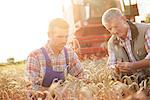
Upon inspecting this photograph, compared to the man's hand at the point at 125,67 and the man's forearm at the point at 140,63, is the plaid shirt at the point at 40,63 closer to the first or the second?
the man's hand at the point at 125,67

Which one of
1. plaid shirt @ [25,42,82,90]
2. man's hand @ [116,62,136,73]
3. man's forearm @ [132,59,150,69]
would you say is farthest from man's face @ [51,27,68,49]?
man's forearm @ [132,59,150,69]

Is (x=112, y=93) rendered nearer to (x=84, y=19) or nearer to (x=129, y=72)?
(x=129, y=72)

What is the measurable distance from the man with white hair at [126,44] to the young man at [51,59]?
17.5 inches

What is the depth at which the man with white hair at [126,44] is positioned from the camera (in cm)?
365

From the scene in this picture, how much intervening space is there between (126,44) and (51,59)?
2.64ft

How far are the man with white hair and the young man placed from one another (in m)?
0.45

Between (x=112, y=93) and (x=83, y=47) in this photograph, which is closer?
(x=112, y=93)

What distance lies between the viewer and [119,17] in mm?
3645

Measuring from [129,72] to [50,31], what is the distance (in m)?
0.85

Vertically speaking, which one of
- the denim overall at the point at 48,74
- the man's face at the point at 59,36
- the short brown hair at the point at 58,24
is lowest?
the denim overall at the point at 48,74

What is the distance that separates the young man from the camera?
11.2 ft

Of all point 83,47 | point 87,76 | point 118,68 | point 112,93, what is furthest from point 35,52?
point 83,47

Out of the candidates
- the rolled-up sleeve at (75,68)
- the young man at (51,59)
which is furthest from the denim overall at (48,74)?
the rolled-up sleeve at (75,68)

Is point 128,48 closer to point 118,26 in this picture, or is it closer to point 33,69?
point 118,26
